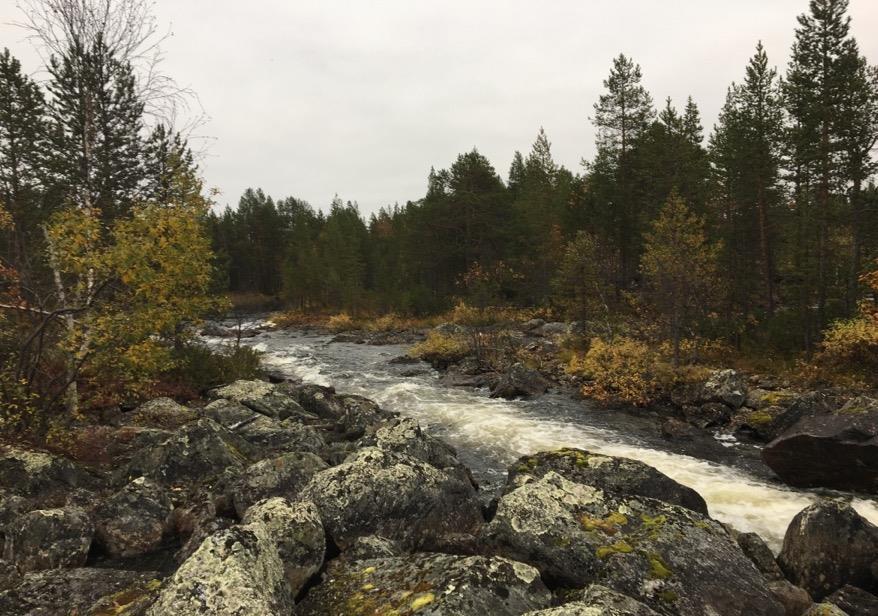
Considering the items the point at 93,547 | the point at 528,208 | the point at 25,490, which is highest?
the point at 528,208

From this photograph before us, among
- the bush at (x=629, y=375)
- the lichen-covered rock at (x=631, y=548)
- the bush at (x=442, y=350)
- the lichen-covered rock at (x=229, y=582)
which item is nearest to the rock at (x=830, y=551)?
the lichen-covered rock at (x=631, y=548)

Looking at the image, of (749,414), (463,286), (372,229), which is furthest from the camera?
(372,229)

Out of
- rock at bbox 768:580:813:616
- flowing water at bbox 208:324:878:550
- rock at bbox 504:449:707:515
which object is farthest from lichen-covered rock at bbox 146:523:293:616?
flowing water at bbox 208:324:878:550

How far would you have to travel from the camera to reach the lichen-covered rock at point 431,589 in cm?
450

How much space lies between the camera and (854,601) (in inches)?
246

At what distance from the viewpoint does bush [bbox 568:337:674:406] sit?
1927cm

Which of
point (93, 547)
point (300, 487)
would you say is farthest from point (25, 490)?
point (300, 487)

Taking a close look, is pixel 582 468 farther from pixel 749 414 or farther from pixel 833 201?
pixel 833 201

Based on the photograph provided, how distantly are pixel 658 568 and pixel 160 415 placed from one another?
1439cm

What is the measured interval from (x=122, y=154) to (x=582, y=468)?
1892 cm

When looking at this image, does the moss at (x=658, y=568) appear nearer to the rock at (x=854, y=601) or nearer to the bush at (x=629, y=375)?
the rock at (x=854, y=601)

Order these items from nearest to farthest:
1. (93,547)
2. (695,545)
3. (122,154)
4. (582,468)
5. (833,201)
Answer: (695,545) < (93,547) < (582,468) < (122,154) < (833,201)

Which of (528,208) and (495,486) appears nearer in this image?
(495,486)

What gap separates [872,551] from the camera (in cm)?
690
